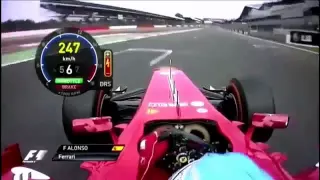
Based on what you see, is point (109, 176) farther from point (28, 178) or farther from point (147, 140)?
point (28, 178)

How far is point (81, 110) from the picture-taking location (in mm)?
1670

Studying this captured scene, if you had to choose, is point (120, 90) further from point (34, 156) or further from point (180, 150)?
point (180, 150)

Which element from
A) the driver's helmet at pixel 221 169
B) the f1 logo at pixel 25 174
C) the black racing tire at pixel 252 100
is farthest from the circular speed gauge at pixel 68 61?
the driver's helmet at pixel 221 169

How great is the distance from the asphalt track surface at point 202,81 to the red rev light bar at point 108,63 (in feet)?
0.08

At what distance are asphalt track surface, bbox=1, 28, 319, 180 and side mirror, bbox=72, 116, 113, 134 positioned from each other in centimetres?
25

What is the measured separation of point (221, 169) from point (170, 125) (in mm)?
424

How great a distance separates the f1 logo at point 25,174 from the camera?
151 cm

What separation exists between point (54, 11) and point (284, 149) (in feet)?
3.61

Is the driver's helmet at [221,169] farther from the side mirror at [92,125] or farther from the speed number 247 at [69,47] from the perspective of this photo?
the speed number 247 at [69,47]

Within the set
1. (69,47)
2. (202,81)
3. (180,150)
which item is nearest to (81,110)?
(69,47)

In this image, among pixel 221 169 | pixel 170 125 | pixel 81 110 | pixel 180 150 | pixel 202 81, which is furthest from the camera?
pixel 202 81

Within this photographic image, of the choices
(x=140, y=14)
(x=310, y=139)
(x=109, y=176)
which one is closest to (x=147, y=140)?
(x=109, y=176)

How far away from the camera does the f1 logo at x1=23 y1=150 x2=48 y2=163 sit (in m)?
1.82

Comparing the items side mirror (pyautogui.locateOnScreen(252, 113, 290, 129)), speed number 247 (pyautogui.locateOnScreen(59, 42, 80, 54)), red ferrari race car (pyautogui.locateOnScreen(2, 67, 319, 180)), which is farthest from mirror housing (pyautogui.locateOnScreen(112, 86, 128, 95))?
side mirror (pyautogui.locateOnScreen(252, 113, 290, 129))
